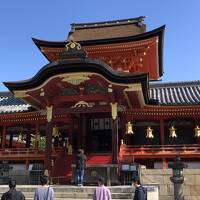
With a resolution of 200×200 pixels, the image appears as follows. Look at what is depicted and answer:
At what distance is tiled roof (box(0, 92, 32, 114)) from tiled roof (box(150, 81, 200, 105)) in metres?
9.75

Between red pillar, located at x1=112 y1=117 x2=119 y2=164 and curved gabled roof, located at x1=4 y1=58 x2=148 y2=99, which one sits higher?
curved gabled roof, located at x1=4 y1=58 x2=148 y2=99

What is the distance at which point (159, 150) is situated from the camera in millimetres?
22609

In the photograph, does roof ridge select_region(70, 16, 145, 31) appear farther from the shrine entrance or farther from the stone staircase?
the stone staircase

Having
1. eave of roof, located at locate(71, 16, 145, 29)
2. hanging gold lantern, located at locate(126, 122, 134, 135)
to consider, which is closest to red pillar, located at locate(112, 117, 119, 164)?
hanging gold lantern, located at locate(126, 122, 134, 135)

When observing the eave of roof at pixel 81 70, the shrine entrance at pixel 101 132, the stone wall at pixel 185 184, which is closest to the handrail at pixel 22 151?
Result: the shrine entrance at pixel 101 132

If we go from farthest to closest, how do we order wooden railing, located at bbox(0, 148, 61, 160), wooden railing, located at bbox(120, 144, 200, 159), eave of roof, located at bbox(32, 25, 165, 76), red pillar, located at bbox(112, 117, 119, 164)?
eave of roof, located at bbox(32, 25, 165, 76) → wooden railing, located at bbox(0, 148, 61, 160) → wooden railing, located at bbox(120, 144, 200, 159) → red pillar, located at bbox(112, 117, 119, 164)

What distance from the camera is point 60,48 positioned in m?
26.8

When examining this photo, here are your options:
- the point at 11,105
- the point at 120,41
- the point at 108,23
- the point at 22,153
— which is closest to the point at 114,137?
the point at 120,41

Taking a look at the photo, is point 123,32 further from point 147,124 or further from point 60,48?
point 147,124

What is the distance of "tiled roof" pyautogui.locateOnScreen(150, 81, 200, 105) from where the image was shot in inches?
933

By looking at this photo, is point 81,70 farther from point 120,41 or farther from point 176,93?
point 176,93

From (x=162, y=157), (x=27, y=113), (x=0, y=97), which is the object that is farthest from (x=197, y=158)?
(x=0, y=97)

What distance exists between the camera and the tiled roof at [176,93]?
933 inches

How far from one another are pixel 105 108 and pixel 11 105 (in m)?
11.8
